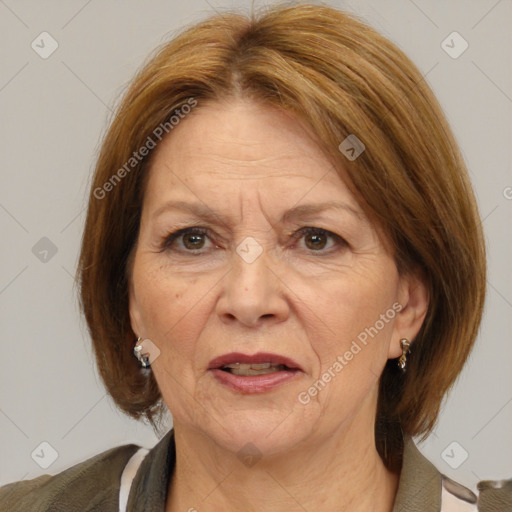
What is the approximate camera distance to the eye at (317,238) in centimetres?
291

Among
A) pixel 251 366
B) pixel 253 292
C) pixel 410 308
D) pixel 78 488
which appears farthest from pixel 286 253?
pixel 78 488

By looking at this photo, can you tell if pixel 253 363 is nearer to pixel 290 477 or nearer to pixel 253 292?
pixel 253 292

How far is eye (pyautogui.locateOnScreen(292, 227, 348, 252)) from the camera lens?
2.91 metres

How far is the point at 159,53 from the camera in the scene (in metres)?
3.27

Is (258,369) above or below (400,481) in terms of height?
above

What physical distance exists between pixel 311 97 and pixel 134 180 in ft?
1.86

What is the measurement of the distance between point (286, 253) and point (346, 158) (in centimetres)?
28

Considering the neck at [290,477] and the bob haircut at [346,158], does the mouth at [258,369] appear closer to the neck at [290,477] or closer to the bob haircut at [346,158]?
the neck at [290,477]

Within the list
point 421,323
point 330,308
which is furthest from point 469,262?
point 330,308

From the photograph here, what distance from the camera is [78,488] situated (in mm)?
3387

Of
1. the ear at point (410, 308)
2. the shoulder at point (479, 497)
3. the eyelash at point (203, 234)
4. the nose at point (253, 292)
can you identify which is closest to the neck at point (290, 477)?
the shoulder at point (479, 497)

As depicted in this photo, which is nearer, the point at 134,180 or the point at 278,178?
the point at 278,178

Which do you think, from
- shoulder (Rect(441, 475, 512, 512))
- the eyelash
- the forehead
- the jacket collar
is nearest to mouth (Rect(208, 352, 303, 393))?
the eyelash

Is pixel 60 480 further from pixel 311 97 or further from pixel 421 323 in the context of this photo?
pixel 311 97
